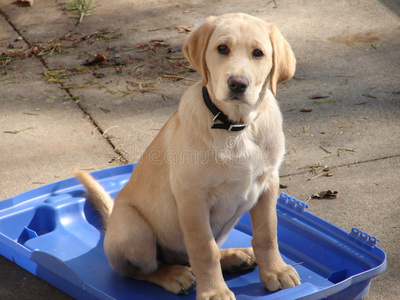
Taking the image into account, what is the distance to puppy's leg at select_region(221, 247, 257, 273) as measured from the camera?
284 centimetres

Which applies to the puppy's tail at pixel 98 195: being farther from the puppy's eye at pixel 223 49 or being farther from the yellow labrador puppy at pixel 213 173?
the puppy's eye at pixel 223 49

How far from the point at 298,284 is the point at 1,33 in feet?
14.6

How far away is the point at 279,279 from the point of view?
2.66 m

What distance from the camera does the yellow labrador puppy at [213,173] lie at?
2.40m

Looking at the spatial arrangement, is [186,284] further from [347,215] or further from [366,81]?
[366,81]

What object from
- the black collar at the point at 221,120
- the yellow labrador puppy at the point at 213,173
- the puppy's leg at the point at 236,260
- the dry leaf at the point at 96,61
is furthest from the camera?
the dry leaf at the point at 96,61

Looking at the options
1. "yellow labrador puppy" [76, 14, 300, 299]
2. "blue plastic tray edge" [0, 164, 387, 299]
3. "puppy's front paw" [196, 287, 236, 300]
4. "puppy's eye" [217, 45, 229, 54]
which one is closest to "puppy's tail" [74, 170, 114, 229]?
"blue plastic tray edge" [0, 164, 387, 299]

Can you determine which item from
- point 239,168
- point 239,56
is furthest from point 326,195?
point 239,56

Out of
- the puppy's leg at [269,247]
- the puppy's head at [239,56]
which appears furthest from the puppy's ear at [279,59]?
the puppy's leg at [269,247]

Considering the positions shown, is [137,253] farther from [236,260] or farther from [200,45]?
[200,45]

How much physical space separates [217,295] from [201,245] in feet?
0.75

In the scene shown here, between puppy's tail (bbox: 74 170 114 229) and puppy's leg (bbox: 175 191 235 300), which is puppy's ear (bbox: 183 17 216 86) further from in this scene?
Result: puppy's tail (bbox: 74 170 114 229)

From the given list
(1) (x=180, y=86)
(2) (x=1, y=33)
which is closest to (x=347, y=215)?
(1) (x=180, y=86)

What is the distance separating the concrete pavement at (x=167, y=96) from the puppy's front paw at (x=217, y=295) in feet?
2.45
